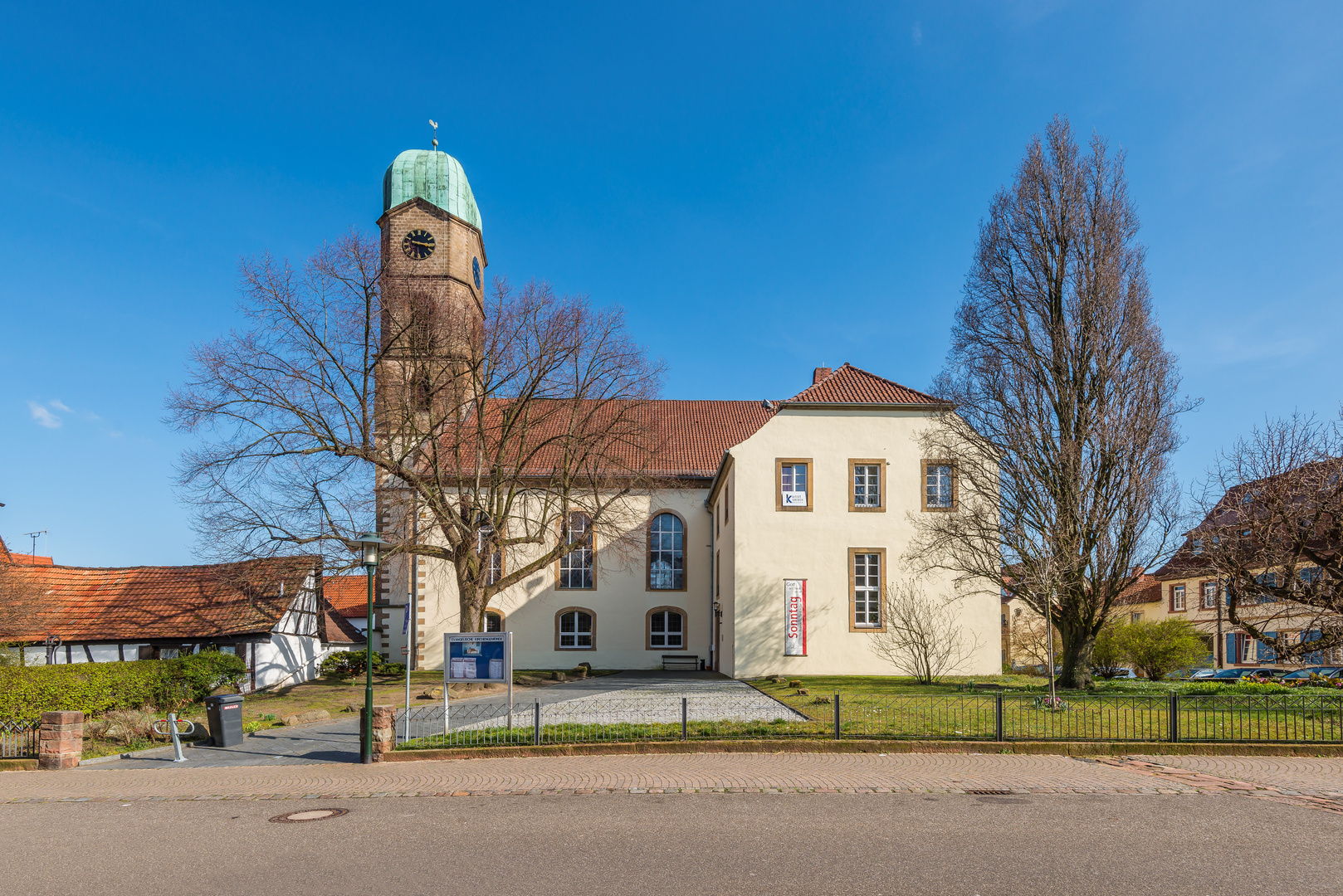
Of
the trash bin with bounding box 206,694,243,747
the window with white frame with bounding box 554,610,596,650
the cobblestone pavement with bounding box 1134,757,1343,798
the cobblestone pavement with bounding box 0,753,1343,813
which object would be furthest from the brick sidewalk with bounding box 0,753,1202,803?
the window with white frame with bounding box 554,610,596,650

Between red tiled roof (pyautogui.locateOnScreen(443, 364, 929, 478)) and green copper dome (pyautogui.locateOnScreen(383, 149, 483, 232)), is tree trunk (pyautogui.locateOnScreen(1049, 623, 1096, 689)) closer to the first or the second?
Result: red tiled roof (pyautogui.locateOnScreen(443, 364, 929, 478))

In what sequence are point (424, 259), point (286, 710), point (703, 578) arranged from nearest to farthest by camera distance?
point (286, 710), point (703, 578), point (424, 259)

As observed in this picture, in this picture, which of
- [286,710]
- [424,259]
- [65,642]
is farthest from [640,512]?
[65,642]

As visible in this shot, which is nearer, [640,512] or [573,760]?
[573,760]

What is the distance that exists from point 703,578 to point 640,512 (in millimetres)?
3501

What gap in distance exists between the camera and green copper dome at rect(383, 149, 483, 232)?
123ft

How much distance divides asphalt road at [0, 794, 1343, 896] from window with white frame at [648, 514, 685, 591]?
24.2m

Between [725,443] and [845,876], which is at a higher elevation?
[725,443]

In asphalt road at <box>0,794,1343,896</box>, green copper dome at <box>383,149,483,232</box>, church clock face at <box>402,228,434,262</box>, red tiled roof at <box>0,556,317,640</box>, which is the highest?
green copper dome at <box>383,149,483,232</box>

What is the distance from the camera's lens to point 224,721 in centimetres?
1596

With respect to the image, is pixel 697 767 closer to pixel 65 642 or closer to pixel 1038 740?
pixel 1038 740

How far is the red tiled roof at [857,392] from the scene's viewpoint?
2852 centimetres

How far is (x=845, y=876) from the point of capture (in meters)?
7.16

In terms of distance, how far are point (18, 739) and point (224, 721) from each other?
9.76 ft
